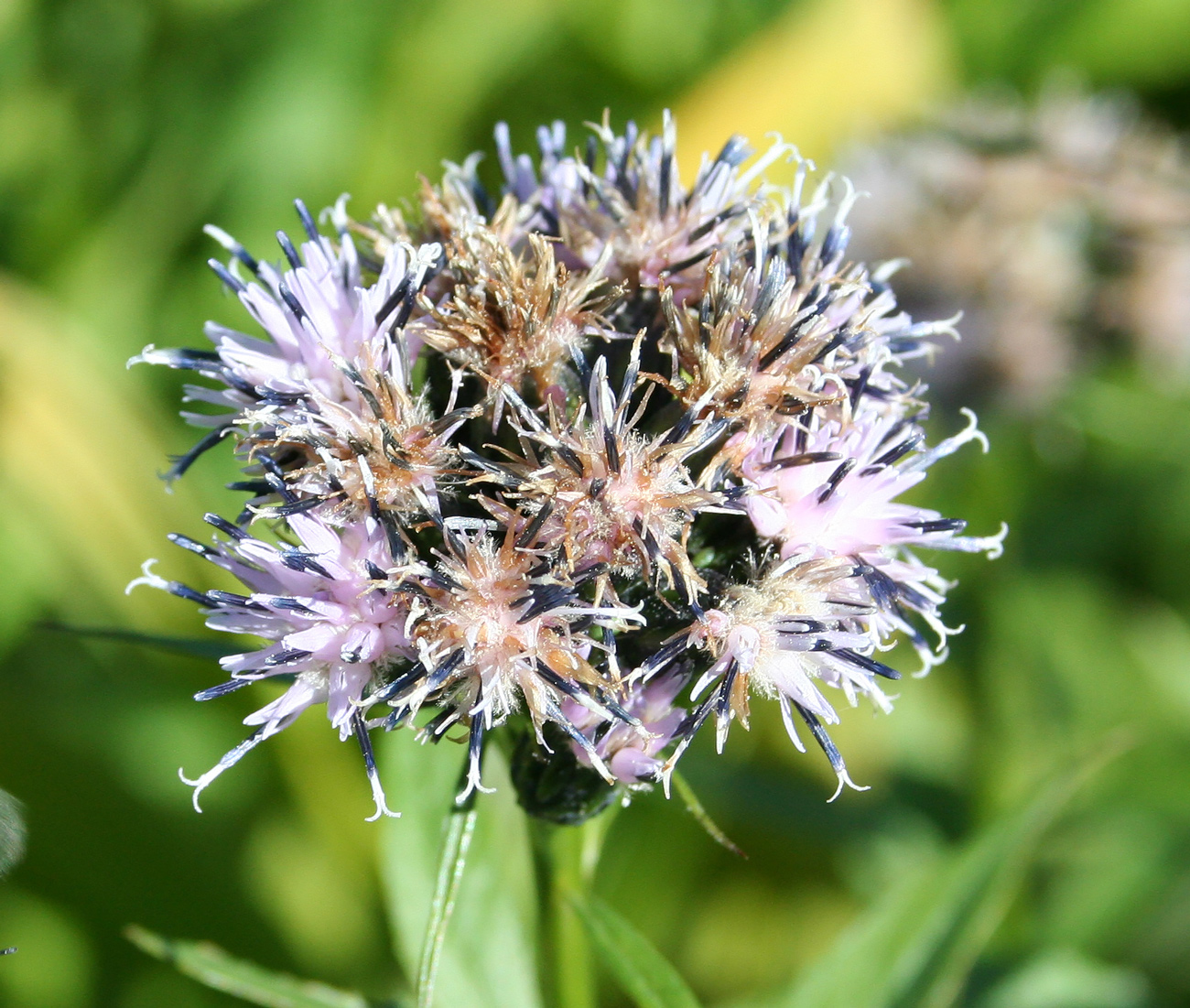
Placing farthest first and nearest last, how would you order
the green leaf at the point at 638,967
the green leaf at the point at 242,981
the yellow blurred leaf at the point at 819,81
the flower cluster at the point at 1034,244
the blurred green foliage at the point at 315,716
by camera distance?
1. the yellow blurred leaf at the point at 819,81
2. the flower cluster at the point at 1034,244
3. the blurred green foliage at the point at 315,716
4. the green leaf at the point at 242,981
5. the green leaf at the point at 638,967

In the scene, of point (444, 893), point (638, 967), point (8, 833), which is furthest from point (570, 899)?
point (8, 833)

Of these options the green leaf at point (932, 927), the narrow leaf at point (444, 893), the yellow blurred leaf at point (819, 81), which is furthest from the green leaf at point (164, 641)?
the yellow blurred leaf at point (819, 81)

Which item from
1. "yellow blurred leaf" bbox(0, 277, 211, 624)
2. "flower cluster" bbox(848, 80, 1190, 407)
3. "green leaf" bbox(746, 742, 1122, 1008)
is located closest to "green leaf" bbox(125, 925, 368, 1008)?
"green leaf" bbox(746, 742, 1122, 1008)

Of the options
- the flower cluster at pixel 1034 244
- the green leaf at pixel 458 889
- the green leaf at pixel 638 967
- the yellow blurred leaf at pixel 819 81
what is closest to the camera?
the green leaf at pixel 638 967

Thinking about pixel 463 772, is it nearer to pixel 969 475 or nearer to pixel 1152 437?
pixel 969 475

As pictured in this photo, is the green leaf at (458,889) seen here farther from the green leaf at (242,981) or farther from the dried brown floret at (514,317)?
the dried brown floret at (514,317)

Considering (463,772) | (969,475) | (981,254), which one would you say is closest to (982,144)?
(981,254)
